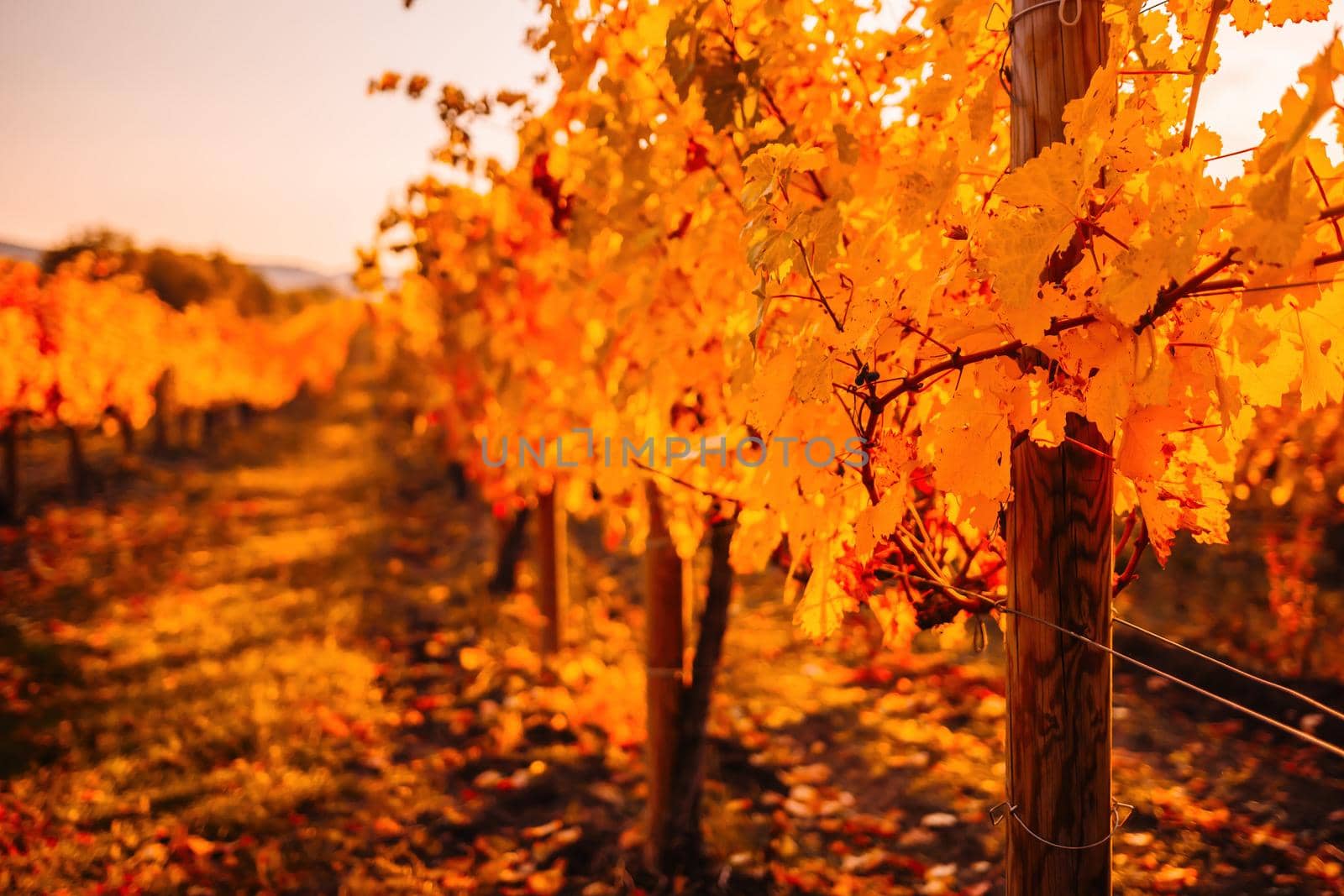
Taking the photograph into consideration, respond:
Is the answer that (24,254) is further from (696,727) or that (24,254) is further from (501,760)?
(696,727)

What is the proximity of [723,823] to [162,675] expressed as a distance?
485 centimetres

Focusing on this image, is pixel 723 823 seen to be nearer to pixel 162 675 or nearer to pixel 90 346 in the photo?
→ pixel 162 675

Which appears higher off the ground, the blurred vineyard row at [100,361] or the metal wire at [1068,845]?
the blurred vineyard row at [100,361]

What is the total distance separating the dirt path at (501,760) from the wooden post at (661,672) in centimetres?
36

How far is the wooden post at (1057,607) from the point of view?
4.00 ft

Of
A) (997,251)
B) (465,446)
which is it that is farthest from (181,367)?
(997,251)

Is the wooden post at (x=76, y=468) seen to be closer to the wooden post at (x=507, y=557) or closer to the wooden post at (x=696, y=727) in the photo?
the wooden post at (x=507, y=557)

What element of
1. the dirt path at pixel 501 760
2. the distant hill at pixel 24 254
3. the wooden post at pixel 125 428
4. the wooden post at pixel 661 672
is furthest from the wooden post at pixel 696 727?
the distant hill at pixel 24 254

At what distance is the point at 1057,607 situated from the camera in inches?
52.0

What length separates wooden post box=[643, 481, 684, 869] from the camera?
3129 millimetres

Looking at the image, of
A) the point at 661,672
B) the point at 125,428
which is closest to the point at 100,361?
the point at 125,428

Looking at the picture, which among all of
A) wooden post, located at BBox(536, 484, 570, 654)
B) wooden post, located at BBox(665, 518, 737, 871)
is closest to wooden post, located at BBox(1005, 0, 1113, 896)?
wooden post, located at BBox(665, 518, 737, 871)

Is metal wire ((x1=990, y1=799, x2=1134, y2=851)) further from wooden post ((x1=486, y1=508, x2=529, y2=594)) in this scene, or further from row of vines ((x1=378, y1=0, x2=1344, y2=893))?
wooden post ((x1=486, y1=508, x2=529, y2=594))

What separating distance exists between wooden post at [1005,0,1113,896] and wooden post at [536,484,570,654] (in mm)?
4510
